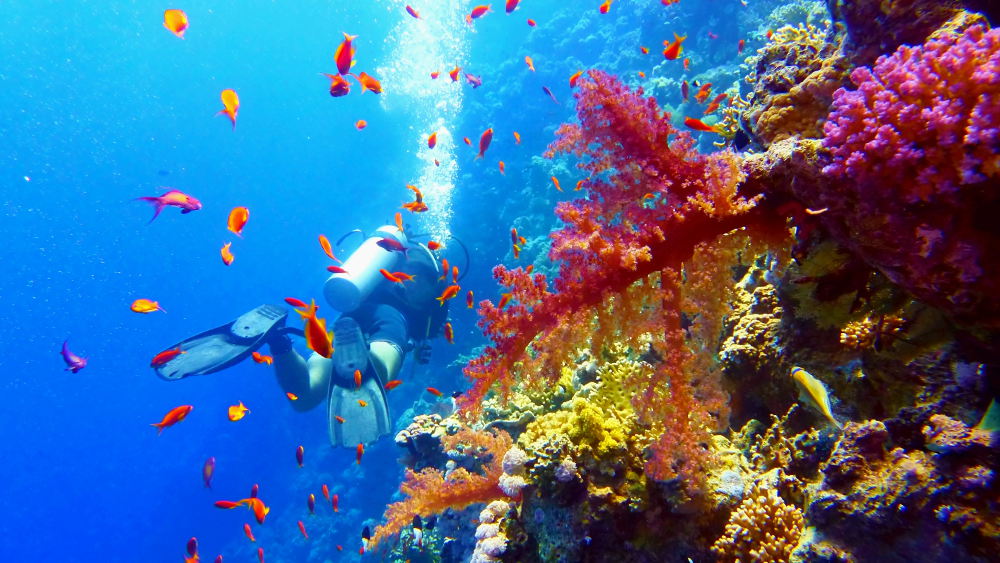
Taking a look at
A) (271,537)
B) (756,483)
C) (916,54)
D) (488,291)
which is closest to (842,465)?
(756,483)

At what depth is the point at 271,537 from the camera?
851 inches

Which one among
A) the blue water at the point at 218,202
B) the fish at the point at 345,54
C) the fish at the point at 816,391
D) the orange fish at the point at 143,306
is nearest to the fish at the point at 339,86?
the fish at the point at 345,54

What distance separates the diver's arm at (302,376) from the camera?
9.30 metres

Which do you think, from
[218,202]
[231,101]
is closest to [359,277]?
[231,101]

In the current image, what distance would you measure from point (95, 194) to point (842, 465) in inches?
4092

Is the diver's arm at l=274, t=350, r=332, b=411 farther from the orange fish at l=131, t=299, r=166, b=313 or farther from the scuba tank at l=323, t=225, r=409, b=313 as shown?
the orange fish at l=131, t=299, r=166, b=313

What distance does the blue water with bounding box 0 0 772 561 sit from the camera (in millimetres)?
21422

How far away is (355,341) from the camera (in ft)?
28.8

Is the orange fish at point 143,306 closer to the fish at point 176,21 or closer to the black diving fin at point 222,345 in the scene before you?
the black diving fin at point 222,345

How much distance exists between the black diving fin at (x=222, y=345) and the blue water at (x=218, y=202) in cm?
843

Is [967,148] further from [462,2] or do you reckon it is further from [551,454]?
[462,2]

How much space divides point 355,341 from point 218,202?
7402cm

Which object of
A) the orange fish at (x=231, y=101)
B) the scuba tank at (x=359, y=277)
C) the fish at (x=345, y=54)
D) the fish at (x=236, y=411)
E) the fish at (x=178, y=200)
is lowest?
the fish at (x=236, y=411)

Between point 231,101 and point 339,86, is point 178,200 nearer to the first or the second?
point 231,101
